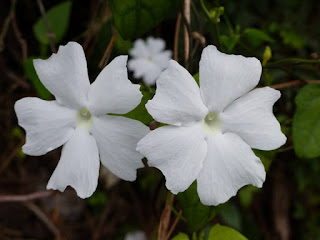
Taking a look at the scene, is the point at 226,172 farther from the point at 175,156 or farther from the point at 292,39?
the point at 292,39

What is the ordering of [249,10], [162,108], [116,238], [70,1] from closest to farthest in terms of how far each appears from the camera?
[162,108] → [70,1] → [249,10] → [116,238]

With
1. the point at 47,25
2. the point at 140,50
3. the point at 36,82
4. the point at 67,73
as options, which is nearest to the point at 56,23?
the point at 47,25

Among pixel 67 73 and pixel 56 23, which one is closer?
pixel 67 73

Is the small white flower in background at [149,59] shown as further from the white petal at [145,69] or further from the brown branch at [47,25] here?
the brown branch at [47,25]

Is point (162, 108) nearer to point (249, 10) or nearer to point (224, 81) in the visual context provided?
point (224, 81)

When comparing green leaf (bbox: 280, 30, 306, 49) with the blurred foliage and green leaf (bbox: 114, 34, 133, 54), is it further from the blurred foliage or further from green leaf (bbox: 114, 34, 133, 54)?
green leaf (bbox: 114, 34, 133, 54)

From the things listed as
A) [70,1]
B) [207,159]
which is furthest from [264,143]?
[70,1]

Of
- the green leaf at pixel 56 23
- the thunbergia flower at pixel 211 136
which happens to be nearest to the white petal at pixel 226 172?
the thunbergia flower at pixel 211 136
